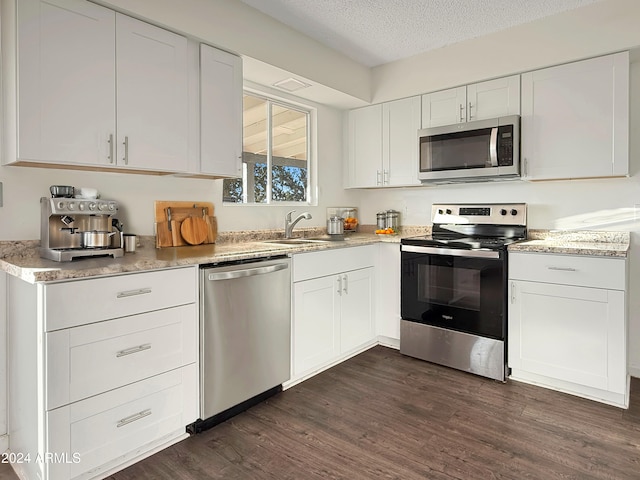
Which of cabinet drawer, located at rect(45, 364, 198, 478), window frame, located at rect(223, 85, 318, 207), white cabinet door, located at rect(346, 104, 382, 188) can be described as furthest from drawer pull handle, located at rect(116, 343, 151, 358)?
white cabinet door, located at rect(346, 104, 382, 188)

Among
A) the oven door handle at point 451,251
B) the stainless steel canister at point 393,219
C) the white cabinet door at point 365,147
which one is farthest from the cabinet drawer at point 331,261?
the white cabinet door at point 365,147

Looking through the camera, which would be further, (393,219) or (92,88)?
(393,219)

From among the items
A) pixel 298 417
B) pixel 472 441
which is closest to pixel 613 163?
pixel 472 441

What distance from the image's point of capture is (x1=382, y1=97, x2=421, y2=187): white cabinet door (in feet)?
11.6

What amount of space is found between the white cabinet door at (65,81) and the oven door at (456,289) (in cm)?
225

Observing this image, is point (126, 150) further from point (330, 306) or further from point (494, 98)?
point (494, 98)

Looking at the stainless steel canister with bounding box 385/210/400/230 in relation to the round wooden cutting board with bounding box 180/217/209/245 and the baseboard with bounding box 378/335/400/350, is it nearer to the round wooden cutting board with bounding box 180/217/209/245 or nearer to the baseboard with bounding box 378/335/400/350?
the baseboard with bounding box 378/335/400/350

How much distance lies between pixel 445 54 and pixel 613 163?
60.4 inches

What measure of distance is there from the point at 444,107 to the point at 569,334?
198cm

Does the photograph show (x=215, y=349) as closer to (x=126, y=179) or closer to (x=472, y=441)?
(x=126, y=179)

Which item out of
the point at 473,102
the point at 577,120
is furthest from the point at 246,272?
the point at 577,120

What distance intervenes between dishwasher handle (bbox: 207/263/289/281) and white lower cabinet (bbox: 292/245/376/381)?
18 centimetres

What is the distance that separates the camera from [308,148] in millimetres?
3811

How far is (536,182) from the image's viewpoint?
3139 millimetres
